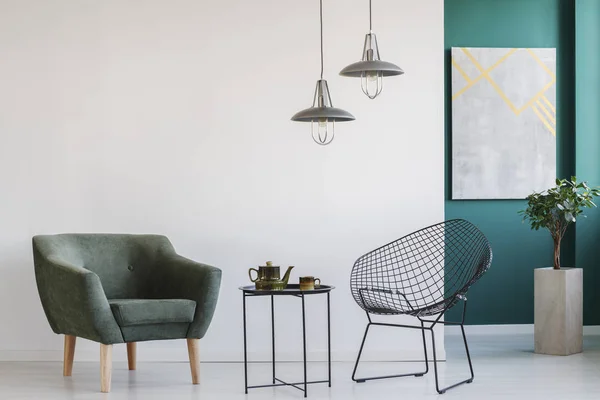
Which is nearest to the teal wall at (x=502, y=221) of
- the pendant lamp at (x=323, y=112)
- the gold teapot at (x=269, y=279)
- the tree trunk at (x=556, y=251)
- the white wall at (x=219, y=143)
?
the tree trunk at (x=556, y=251)

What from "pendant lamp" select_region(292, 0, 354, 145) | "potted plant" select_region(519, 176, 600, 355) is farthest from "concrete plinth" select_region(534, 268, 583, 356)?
"pendant lamp" select_region(292, 0, 354, 145)

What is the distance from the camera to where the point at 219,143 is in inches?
205

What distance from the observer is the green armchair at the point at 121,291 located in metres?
4.14

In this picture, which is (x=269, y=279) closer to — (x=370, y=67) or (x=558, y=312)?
(x=370, y=67)

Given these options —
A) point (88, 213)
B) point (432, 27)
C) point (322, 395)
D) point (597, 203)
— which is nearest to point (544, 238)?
point (597, 203)

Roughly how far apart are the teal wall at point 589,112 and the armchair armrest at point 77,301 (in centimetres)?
388

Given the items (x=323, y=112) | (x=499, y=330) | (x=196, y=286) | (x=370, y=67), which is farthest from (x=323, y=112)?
(x=499, y=330)

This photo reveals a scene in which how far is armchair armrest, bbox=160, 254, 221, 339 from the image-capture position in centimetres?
435

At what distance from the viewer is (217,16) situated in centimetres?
523

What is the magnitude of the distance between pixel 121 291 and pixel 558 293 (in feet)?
9.43

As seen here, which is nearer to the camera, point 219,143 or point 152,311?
point 152,311

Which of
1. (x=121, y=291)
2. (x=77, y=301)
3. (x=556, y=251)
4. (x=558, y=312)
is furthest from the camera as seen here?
(x=556, y=251)

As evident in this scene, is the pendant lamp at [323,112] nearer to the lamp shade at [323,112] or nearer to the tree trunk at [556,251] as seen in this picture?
the lamp shade at [323,112]

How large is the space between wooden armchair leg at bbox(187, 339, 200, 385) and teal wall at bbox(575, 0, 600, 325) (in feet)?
11.1
